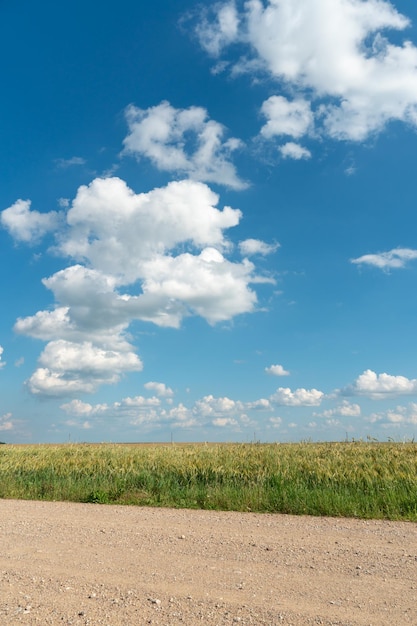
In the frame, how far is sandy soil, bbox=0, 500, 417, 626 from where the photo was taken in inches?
263

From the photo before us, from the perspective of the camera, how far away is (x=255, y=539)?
1053 centimetres

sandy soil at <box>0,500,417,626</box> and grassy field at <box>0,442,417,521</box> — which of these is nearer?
sandy soil at <box>0,500,417,626</box>

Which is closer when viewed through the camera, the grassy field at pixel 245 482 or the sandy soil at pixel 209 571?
the sandy soil at pixel 209 571

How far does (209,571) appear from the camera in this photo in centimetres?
841

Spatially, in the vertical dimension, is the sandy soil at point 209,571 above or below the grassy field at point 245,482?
below

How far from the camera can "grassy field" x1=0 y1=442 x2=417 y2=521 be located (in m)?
13.9

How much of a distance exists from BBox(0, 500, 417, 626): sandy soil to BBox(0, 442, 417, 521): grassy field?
124 cm

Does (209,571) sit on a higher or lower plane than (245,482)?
lower

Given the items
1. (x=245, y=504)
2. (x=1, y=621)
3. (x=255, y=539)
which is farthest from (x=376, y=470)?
(x=1, y=621)

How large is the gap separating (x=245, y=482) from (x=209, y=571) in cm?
1010

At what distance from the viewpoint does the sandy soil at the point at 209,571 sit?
263 inches

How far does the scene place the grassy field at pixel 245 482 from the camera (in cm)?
1385

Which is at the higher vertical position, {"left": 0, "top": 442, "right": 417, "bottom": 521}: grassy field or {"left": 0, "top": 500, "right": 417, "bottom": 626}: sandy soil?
{"left": 0, "top": 442, "right": 417, "bottom": 521}: grassy field

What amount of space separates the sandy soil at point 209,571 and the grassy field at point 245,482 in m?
1.24
